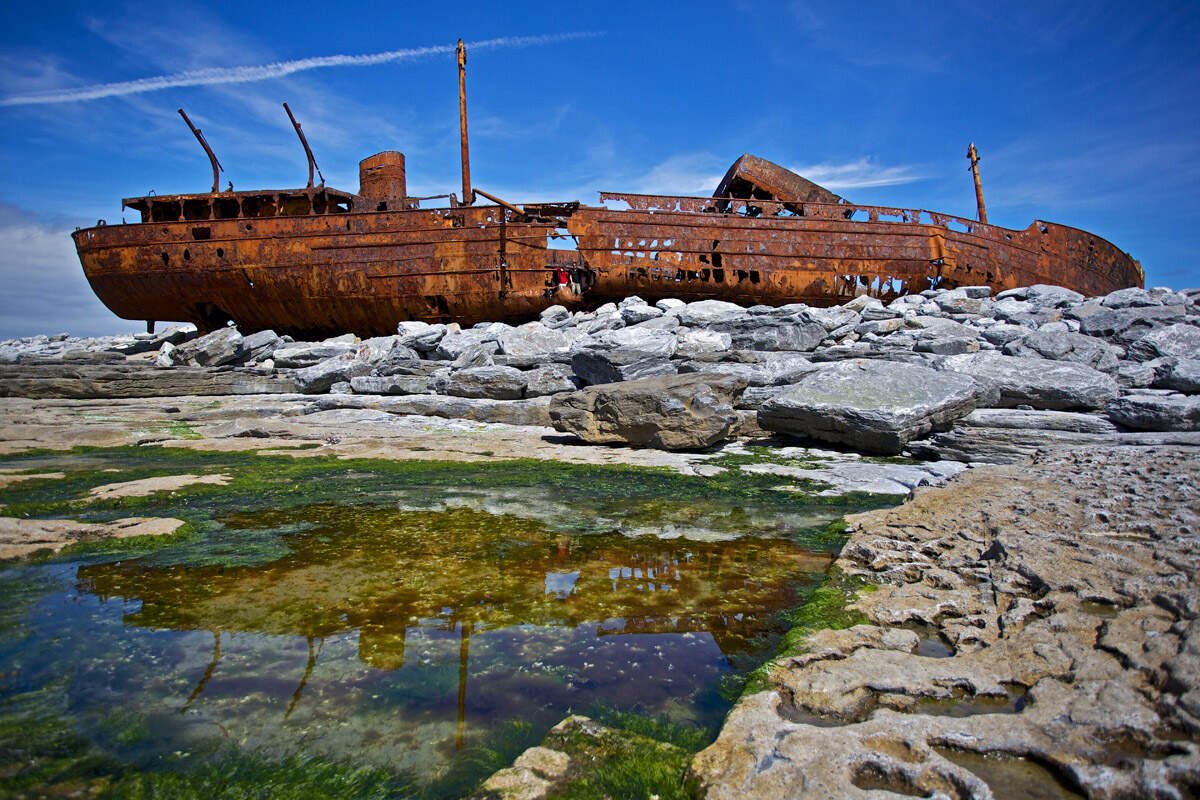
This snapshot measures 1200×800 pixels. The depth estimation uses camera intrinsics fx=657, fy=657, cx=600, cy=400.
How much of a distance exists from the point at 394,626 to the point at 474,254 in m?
13.6

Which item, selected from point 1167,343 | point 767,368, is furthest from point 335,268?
point 1167,343

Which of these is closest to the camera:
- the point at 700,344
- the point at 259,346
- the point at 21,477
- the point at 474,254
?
the point at 21,477

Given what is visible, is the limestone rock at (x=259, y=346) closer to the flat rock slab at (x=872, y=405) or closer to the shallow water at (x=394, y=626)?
the shallow water at (x=394, y=626)

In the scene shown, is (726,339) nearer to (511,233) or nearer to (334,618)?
(511,233)

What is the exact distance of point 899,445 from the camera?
6074mm

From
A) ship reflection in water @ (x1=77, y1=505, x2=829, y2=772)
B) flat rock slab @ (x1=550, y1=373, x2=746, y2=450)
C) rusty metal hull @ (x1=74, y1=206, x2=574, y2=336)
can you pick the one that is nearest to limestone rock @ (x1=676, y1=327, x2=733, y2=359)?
flat rock slab @ (x1=550, y1=373, x2=746, y2=450)

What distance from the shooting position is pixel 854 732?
1.57 metres

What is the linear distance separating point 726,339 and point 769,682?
8282mm

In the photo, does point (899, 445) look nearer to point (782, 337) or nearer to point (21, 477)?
point (782, 337)

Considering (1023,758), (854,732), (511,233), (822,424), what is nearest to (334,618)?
(854,732)

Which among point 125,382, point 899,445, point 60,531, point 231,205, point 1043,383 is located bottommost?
point 60,531

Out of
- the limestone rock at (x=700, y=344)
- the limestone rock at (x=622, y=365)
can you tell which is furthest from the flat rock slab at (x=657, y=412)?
the limestone rock at (x=700, y=344)

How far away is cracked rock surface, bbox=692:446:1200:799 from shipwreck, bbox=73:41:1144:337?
12849mm

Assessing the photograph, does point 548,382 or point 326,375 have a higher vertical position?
point 326,375
